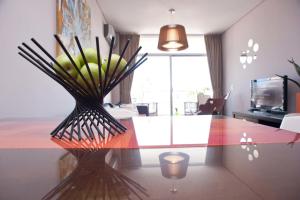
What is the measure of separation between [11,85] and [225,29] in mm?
5290

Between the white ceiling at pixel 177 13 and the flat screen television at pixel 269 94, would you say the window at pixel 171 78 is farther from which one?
the flat screen television at pixel 269 94

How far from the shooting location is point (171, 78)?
6609mm

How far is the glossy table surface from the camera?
24cm

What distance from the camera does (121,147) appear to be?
491mm

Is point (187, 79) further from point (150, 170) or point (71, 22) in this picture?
point (150, 170)

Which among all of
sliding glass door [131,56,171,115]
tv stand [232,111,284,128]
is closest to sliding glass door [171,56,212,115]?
sliding glass door [131,56,171,115]

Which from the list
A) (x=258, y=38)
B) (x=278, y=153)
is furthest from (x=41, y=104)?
(x=258, y=38)

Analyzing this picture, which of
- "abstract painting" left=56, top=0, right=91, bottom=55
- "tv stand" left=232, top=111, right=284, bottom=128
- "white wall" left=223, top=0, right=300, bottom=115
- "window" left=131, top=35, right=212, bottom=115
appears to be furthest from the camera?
"window" left=131, top=35, right=212, bottom=115

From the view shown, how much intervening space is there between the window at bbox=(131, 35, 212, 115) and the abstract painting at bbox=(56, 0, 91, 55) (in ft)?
12.1

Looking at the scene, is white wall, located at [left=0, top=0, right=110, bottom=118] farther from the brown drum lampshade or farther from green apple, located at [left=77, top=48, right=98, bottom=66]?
the brown drum lampshade

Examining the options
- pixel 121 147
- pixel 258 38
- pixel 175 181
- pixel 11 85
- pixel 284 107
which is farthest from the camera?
pixel 258 38

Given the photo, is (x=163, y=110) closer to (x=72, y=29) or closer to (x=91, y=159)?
(x=72, y=29)

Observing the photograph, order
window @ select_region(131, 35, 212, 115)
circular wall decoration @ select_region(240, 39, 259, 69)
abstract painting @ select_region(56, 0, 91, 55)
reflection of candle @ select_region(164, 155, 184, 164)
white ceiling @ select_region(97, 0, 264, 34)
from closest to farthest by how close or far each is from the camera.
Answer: reflection of candle @ select_region(164, 155, 184, 164) → abstract painting @ select_region(56, 0, 91, 55) → white ceiling @ select_region(97, 0, 264, 34) → circular wall decoration @ select_region(240, 39, 259, 69) → window @ select_region(131, 35, 212, 115)

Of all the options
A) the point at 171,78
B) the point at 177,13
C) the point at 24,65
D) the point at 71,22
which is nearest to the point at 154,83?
the point at 171,78
